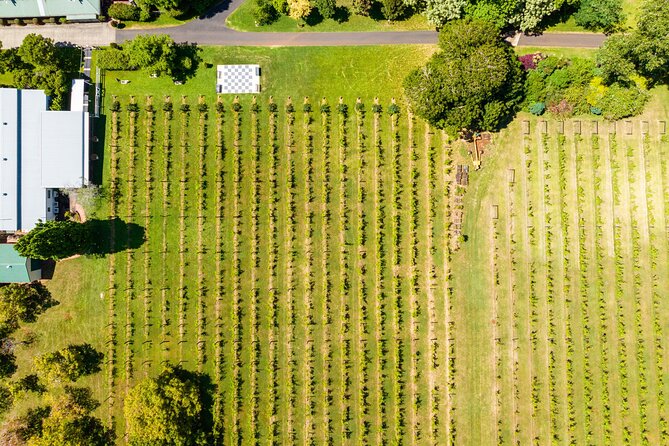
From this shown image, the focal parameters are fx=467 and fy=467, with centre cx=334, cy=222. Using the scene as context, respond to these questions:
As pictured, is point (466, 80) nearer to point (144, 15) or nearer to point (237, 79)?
point (237, 79)

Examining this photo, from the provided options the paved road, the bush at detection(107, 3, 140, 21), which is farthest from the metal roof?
the bush at detection(107, 3, 140, 21)

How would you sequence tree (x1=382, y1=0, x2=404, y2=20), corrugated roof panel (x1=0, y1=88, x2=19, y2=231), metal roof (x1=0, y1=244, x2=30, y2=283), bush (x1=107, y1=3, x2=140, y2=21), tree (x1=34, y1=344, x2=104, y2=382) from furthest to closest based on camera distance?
bush (x1=107, y1=3, x2=140, y2=21) → tree (x1=382, y1=0, x2=404, y2=20) → corrugated roof panel (x1=0, y1=88, x2=19, y2=231) → metal roof (x1=0, y1=244, x2=30, y2=283) → tree (x1=34, y1=344, x2=104, y2=382)

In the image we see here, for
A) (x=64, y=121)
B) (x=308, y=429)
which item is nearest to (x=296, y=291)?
(x=308, y=429)

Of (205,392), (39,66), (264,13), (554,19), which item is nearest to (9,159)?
(39,66)

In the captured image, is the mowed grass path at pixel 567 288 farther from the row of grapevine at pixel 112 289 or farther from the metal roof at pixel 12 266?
the metal roof at pixel 12 266

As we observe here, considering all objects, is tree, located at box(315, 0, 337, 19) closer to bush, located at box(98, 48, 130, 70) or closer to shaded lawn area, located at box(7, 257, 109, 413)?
bush, located at box(98, 48, 130, 70)

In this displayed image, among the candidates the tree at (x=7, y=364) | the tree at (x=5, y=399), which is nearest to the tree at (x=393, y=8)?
the tree at (x=7, y=364)
